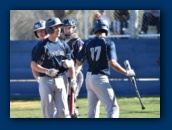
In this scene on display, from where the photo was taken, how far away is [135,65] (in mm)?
14266

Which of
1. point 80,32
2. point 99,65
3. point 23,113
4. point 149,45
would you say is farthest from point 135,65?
point 99,65

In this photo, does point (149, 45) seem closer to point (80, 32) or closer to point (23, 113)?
point (80, 32)

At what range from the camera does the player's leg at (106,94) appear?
27.9 ft

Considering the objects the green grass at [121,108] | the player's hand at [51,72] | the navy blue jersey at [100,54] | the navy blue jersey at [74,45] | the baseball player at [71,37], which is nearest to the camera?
the player's hand at [51,72]

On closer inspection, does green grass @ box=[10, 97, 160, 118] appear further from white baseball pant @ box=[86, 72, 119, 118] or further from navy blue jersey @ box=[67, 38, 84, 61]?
white baseball pant @ box=[86, 72, 119, 118]

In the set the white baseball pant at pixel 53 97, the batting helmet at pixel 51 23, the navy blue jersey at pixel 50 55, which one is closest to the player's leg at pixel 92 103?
the white baseball pant at pixel 53 97

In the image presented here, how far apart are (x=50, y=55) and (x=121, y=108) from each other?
3971 mm

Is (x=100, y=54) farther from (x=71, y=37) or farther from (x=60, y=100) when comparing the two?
(x=71, y=37)

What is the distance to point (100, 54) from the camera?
28.0ft

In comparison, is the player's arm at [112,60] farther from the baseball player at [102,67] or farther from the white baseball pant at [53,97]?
the white baseball pant at [53,97]

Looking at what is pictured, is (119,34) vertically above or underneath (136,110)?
above

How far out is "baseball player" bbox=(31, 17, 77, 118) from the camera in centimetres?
833

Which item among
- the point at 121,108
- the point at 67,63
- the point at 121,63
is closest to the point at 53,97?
the point at 67,63

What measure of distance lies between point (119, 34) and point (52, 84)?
6.78 m
